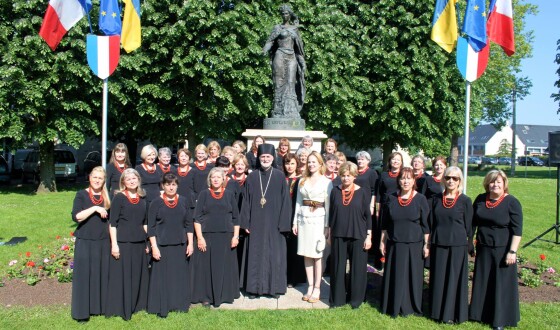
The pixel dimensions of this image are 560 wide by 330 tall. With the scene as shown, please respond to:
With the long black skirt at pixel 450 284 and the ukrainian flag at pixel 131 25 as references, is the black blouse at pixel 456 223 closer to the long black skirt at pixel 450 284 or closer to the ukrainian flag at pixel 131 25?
the long black skirt at pixel 450 284

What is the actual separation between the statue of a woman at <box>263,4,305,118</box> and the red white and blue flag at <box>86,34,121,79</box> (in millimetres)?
3256

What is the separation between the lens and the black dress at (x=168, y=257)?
5555 mm

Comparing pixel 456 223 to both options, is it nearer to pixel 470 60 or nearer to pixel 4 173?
pixel 470 60

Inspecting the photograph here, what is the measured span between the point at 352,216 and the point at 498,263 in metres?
1.67

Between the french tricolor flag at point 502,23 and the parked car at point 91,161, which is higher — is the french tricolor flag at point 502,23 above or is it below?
above

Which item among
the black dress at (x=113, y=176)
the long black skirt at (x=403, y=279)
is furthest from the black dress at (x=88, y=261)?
the long black skirt at (x=403, y=279)

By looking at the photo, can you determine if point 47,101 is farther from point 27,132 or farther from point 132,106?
point 132,106

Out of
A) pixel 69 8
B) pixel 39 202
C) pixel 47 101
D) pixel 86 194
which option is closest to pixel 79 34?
pixel 47 101

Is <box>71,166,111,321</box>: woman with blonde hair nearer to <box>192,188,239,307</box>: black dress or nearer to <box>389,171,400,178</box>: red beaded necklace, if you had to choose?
<box>192,188,239,307</box>: black dress

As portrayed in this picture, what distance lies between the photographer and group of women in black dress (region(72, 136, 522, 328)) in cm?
538

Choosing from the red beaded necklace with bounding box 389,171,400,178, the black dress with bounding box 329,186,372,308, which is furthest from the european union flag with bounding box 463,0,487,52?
the black dress with bounding box 329,186,372,308

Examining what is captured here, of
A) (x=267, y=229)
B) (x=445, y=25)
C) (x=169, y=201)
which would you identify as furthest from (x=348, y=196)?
(x=445, y=25)

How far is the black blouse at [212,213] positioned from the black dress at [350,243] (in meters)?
1.27

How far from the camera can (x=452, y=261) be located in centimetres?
550
